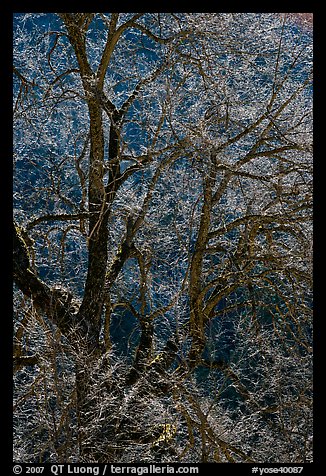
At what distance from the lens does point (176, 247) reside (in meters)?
5.02

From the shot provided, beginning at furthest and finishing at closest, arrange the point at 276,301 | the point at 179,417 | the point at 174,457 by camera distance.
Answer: the point at 276,301, the point at 179,417, the point at 174,457

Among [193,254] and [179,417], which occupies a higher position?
[193,254]

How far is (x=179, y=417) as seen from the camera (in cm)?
403

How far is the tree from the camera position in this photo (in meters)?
3.67

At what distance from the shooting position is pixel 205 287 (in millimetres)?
4496

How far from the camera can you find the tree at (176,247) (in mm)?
3666
